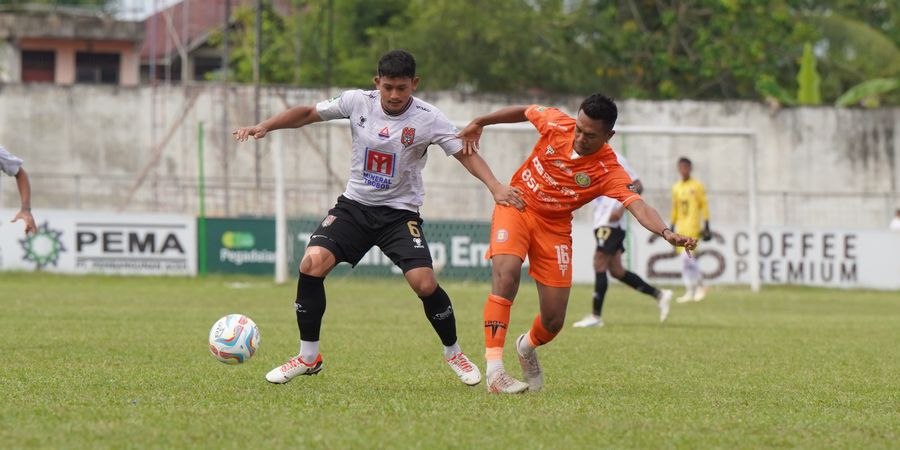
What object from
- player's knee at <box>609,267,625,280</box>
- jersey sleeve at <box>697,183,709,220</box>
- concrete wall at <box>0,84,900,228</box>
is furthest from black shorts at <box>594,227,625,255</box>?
concrete wall at <box>0,84,900,228</box>

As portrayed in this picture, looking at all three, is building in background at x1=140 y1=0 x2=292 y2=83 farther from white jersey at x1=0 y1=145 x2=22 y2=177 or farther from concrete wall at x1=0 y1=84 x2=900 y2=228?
white jersey at x1=0 y1=145 x2=22 y2=177

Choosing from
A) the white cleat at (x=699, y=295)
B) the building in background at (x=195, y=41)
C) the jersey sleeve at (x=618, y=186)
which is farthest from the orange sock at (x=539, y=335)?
the building in background at (x=195, y=41)

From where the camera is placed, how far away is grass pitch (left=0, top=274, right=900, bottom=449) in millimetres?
6180

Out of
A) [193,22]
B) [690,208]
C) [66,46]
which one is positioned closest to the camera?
[690,208]

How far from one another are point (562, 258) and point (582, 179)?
0.51 m

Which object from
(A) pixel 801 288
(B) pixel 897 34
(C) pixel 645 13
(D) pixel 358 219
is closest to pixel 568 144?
(D) pixel 358 219

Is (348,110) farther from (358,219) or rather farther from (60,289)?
(60,289)

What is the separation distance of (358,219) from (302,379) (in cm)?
111

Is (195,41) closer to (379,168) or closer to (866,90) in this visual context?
(866,90)

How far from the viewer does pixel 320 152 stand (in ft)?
95.3

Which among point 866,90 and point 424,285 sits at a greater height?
point 866,90

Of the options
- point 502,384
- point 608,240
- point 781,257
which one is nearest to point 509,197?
point 502,384

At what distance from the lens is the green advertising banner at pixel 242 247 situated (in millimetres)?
24797

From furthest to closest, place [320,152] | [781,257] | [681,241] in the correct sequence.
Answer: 1. [320,152]
2. [781,257]
3. [681,241]
